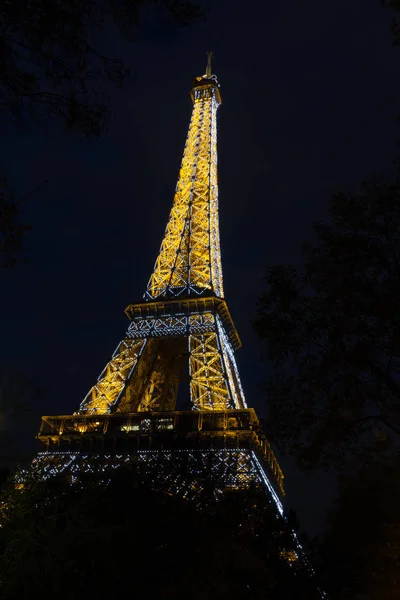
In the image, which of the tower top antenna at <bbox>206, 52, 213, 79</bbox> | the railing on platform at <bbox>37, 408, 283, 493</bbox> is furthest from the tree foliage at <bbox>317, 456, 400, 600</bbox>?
the tower top antenna at <bbox>206, 52, 213, 79</bbox>

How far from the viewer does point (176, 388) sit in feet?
121

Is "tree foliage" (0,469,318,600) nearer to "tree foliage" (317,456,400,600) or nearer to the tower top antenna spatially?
"tree foliage" (317,456,400,600)

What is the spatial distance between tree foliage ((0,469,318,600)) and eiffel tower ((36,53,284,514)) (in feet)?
6.00

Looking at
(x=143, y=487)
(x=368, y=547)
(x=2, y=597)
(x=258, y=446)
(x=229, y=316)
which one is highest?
(x=229, y=316)

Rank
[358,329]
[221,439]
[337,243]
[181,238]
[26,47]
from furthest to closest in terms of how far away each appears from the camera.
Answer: [181,238] → [221,439] → [337,243] → [358,329] → [26,47]

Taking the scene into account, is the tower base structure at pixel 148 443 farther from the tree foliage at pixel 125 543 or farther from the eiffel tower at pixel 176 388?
the tree foliage at pixel 125 543

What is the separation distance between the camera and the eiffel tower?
22.0 meters

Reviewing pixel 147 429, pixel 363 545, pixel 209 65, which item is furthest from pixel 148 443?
pixel 209 65

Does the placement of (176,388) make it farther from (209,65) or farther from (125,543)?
(209,65)

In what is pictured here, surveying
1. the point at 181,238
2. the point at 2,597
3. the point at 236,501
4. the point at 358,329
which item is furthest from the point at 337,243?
the point at 181,238

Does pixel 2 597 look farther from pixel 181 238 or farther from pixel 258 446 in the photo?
pixel 181 238

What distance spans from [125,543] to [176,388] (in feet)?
76.9

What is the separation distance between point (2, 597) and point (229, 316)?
2274cm

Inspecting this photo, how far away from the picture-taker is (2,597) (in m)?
12.0
